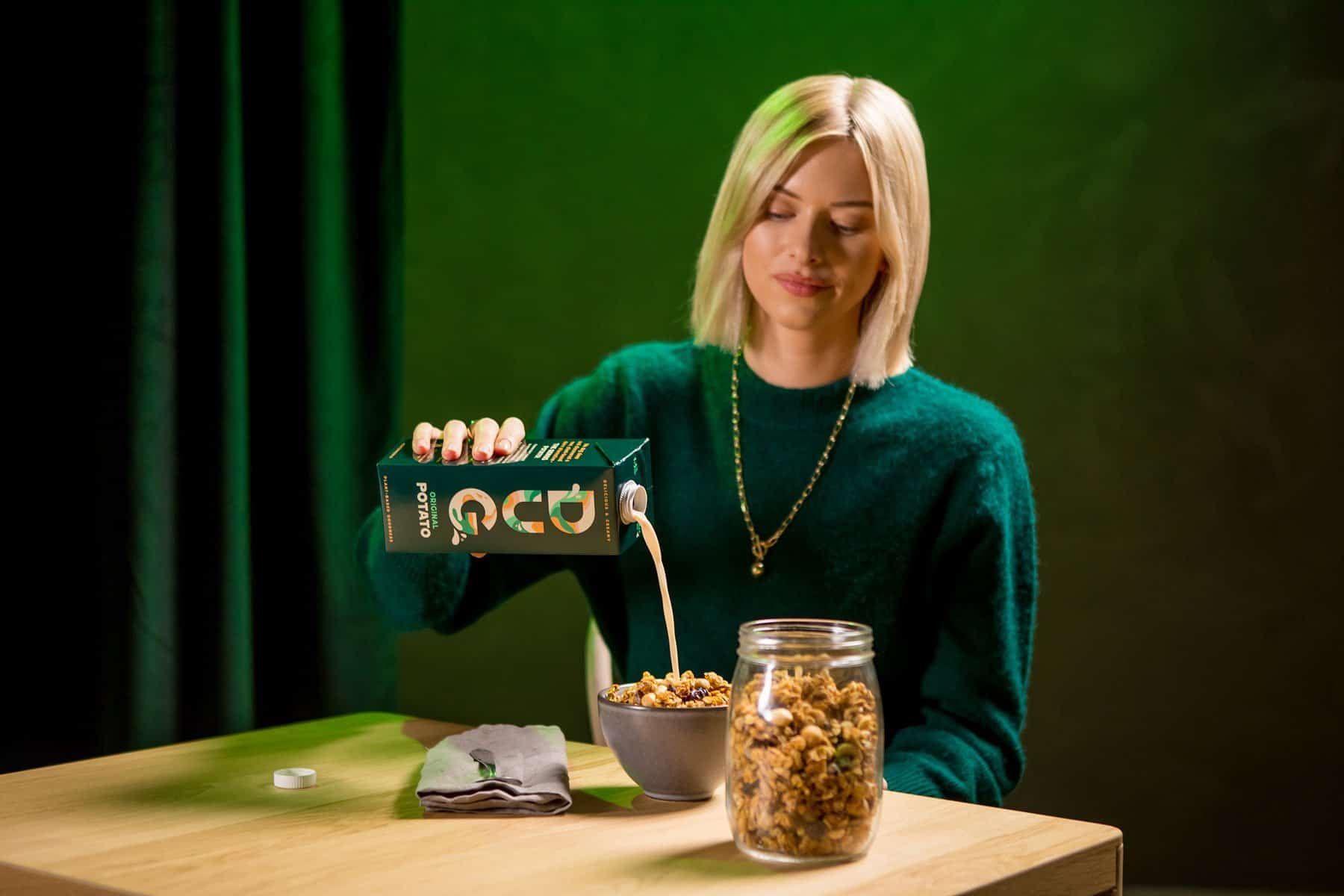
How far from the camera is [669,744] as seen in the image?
1062mm

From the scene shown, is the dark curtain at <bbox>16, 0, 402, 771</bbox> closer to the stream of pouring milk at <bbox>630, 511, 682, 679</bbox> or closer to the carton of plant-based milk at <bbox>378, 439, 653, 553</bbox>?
the carton of plant-based milk at <bbox>378, 439, 653, 553</bbox>

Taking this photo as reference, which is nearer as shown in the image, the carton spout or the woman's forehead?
the carton spout

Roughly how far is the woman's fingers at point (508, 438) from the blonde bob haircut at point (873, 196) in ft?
1.80

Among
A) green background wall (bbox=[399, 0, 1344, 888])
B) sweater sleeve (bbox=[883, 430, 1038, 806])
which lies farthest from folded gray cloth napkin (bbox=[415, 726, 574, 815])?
green background wall (bbox=[399, 0, 1344, 888])

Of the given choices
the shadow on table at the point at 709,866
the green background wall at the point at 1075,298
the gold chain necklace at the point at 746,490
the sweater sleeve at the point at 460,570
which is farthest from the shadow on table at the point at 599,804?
the green background wall at the point at 1075,298

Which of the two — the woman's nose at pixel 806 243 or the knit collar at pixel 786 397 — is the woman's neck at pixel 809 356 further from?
the woman's nose at pixel 806 243

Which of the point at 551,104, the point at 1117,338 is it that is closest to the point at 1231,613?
the point at 1117,338

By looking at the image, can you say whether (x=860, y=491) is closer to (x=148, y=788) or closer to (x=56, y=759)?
(x=148, y=788)

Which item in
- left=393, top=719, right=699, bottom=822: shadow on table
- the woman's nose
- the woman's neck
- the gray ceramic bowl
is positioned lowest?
left=393, top=719, right=699, bottom=822: shadow on table

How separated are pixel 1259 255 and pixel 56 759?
198 cm

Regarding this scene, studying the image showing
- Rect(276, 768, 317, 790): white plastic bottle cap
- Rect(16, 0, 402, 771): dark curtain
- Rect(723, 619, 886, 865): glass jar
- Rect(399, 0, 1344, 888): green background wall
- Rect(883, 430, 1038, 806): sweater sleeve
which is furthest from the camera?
Rect(399, 0, 1344, 888): green background wall

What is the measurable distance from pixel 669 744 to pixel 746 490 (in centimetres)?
62

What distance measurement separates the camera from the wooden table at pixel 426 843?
35.7 inches

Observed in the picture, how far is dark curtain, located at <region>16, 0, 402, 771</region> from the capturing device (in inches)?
64.9
